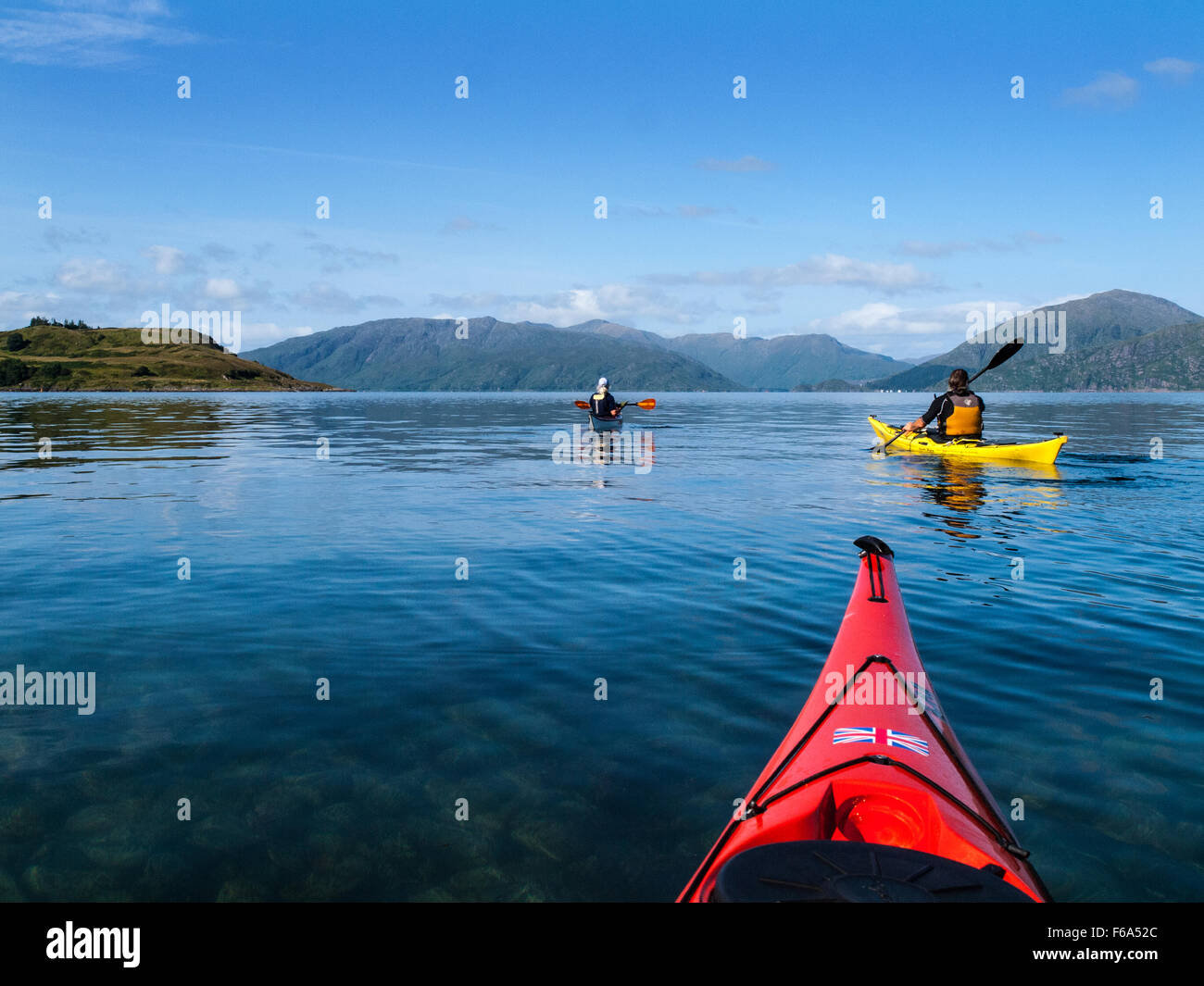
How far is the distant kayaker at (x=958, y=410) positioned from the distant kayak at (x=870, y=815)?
21.5 metres

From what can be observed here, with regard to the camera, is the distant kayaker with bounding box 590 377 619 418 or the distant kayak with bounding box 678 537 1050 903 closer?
the distant kayak with bounding box 678 537 1050 903

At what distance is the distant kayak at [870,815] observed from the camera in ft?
11.5

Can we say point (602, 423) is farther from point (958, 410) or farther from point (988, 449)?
point (988, 449)

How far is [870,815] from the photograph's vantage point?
4.79 metres

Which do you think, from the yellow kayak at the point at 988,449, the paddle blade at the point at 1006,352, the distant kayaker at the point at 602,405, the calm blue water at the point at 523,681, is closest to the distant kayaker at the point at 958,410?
the yellow kayak at the point at 988,449

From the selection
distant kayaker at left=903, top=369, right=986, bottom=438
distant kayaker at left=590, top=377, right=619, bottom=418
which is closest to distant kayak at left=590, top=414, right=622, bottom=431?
distant kayaker at left=590, top=377, right=619, bottom=418

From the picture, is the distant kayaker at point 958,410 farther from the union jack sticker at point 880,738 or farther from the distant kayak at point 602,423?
the union jack sticker at point 880,738

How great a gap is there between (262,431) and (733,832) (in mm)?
49226

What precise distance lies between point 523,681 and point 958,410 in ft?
74.7

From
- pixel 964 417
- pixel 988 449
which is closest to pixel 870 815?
pixel 964 417

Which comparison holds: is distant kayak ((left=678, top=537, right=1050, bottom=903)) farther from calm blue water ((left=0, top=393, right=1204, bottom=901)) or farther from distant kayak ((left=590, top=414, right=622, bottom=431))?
distant kayak ((left=590, top=414, right=622, bottom=431))

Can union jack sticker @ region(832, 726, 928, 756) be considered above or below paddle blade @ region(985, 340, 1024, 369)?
below

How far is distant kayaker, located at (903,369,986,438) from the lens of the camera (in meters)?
25.3
